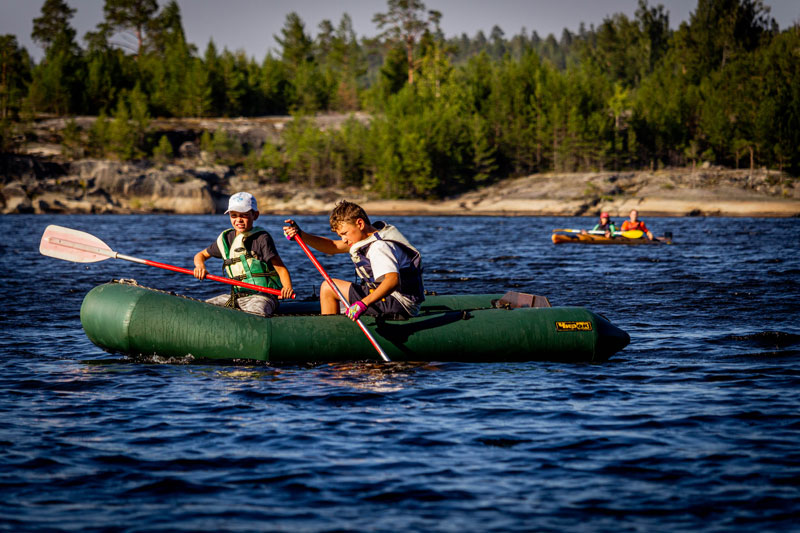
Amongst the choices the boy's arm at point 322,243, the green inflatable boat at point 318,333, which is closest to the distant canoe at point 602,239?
the green inflatable boat at point 318,333

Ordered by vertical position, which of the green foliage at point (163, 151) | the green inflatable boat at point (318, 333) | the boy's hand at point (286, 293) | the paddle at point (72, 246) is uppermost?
the green foliage at point (163, 151)

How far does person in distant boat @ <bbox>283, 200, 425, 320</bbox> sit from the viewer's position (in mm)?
7719

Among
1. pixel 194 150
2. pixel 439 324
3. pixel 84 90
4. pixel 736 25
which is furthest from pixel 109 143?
pixel 439 324

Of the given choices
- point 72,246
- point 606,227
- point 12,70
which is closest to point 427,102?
point 12,70

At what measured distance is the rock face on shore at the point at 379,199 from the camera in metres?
55.1

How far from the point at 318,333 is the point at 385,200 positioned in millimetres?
56957

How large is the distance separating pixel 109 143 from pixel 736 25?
2503 inches

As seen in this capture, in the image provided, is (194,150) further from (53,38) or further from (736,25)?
(736,25)

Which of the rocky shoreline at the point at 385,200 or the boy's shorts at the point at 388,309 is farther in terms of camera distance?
the rocky shoreline at the point at 385,200

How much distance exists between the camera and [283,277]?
8289mm

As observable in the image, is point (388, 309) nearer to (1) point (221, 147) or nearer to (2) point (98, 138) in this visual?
(1) point (221, 147)

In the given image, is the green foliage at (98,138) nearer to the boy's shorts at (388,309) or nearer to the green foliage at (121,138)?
the green foliage at (121,138)

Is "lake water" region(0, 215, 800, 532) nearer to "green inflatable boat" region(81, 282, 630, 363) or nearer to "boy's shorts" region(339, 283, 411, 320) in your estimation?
"green inflatable boat" region(81, 282, 630, 363)

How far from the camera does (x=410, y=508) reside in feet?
15.2
